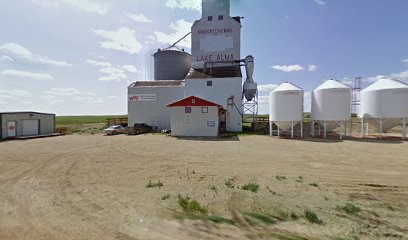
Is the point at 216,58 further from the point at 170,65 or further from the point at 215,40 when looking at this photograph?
the point at 170,65

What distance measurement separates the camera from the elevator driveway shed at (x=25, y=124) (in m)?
25.5

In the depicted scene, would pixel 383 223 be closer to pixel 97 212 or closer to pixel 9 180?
pixel 97 212

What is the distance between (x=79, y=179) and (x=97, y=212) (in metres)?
3.58

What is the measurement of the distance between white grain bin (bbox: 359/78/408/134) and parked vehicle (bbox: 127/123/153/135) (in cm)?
2430

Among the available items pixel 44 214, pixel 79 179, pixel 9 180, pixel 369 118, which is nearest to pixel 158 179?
pixel 79 179

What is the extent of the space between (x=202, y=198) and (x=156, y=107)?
26767 millimetres

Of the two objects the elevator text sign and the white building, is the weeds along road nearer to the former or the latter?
the white building

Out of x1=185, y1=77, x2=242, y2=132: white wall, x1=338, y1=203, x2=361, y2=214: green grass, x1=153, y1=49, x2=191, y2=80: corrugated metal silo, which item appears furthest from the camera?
x1=153, y1=49, x2=191, y2=80: corrugated metal silo

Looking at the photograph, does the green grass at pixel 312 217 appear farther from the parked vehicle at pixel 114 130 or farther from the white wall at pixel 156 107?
the white wall at pixel 156 107

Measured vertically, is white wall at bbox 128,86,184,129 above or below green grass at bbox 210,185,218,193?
above

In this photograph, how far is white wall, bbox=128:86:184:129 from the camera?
32.2 m

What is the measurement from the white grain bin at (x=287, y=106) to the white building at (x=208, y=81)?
263 inches

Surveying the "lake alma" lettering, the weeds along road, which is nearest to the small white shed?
the "lake alma" lettering

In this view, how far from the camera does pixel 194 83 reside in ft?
104
